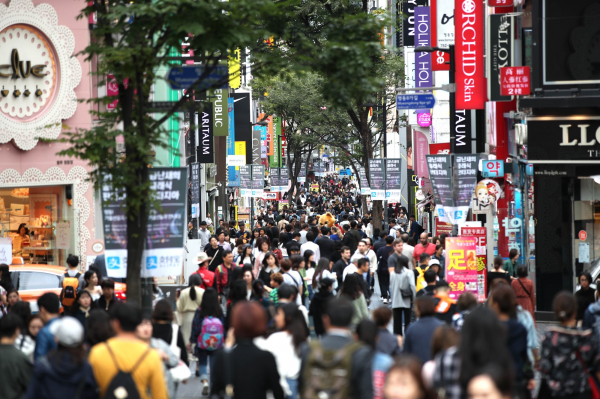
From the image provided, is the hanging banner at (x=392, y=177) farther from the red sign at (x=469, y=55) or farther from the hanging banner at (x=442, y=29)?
the red sign at (x=469, y=55)

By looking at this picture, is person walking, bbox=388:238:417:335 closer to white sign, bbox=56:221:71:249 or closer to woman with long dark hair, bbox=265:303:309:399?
woman with long dark hair, bbox=265:303:309:399

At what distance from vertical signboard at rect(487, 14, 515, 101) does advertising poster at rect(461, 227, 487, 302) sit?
15.1ft

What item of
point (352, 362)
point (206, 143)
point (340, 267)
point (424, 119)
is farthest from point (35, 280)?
point (424, 119)

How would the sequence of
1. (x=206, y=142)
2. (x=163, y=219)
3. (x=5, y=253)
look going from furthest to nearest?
(x=206, y=142), (x=5, y=253), (x=163, y=219)

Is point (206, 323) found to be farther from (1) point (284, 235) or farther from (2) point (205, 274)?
(1) point (284, 235)

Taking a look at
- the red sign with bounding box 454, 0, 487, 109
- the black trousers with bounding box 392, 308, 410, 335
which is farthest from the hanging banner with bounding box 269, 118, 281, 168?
the black trousers with bounding box 392, 308, 410, 335

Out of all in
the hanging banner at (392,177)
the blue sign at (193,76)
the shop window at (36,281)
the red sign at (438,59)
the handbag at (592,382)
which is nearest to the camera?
the handbag at (592,382)

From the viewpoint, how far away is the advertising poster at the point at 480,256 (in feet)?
53.7

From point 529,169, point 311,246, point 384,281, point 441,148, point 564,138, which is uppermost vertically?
point 441,148

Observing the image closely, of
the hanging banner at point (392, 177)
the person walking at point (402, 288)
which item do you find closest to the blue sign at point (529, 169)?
the person walking at point (402, 288)

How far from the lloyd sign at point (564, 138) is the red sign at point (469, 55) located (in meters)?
4.32

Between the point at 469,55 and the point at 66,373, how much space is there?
58.4 feet

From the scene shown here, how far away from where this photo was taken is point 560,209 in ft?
60.1

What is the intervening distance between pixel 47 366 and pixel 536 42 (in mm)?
14409
